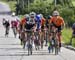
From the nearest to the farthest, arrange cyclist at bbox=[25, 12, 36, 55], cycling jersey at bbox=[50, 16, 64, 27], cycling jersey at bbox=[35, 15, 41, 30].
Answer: cyclist at bbox=[25, 12, 36, 55] → cycling jersey at bbox=[50, 16, 64, 27] → cycling jersey at bbox=[35, 15, 41, 30]

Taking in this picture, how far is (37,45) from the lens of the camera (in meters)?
24.9

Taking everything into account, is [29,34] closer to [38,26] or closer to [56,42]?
[56,42]

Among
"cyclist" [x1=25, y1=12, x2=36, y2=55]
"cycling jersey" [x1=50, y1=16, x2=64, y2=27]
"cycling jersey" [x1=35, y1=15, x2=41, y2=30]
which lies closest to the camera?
"cyclist" [x1=25, y1=12, x2=36, y2=55]

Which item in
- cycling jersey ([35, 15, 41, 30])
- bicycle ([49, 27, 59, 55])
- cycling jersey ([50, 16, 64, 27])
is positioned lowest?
bicycle ([49, 27, 59, 55])

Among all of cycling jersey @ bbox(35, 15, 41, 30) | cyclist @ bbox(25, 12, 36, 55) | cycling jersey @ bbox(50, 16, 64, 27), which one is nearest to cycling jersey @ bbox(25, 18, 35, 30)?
cyclist @ bbox(25, 12, 36, 55)

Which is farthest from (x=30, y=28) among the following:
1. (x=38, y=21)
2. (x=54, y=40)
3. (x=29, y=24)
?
(x=38, y=21)

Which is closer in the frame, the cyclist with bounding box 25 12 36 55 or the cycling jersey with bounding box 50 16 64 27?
the cyclist with bounding box 25 12 36 55

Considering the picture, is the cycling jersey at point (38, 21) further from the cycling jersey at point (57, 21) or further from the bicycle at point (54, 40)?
the bicycle at point (54, 40)

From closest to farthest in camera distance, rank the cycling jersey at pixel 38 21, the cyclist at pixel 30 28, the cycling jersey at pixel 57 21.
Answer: the cyclist at pixel 30 28 < the cycling jersey at pixel 57 21 < the cycling jersey at pixel 38 21

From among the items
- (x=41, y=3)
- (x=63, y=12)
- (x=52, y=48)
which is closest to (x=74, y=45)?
(x=52, y=48)

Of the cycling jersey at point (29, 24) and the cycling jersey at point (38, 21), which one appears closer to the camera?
the cycling jersey at point (29, 24)

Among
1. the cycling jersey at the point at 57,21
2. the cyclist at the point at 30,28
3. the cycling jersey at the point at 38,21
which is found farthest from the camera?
the cycling jersey at the point at 38,21

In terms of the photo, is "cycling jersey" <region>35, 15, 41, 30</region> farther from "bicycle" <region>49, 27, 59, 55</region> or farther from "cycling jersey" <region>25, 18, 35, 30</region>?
"bicycle" <region>49, 27, 59, 55</region>

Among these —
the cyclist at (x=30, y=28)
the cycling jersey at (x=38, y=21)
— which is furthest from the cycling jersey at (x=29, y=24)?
the cycling jersey at (x=38, y=21)
